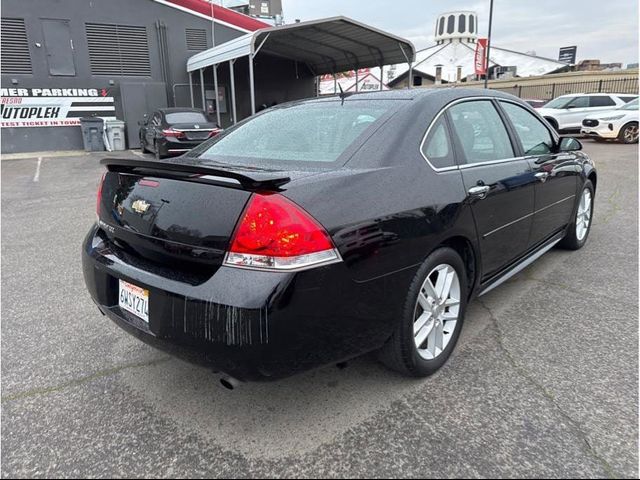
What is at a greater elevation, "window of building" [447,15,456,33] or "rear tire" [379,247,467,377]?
"window of building" [447,15,456,33]

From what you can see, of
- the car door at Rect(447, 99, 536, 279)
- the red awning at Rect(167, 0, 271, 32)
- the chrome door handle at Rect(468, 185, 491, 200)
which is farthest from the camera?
the red awning at Rect(167, 0, 271, 32)

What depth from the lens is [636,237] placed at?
517cm

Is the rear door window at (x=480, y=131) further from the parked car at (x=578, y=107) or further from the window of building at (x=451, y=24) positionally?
the window of building at (x=451, y=24)

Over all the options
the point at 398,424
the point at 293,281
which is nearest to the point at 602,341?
the point at 398,424

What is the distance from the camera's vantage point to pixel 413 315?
7.68ft

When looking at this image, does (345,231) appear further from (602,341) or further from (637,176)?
(637,176)

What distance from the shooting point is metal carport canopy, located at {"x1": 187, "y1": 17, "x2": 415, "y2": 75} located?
13258mm

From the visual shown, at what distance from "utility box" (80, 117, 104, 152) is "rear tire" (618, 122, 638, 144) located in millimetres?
18096

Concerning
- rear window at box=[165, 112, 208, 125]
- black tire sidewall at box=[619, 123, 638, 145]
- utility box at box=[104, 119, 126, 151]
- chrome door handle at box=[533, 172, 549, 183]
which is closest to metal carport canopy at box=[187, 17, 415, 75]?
rear window at box=[165, 112, 208, 125]

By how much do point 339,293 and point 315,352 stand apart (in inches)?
10.9

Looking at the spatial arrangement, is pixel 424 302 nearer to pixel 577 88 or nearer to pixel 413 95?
pixel 413 95

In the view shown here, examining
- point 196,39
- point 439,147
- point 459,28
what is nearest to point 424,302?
point 439,147

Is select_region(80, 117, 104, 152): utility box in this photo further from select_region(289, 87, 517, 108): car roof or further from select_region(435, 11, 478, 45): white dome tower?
select_region(435, 11, 478, 45): white dome tower

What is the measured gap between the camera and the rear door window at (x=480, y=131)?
9.45ft
